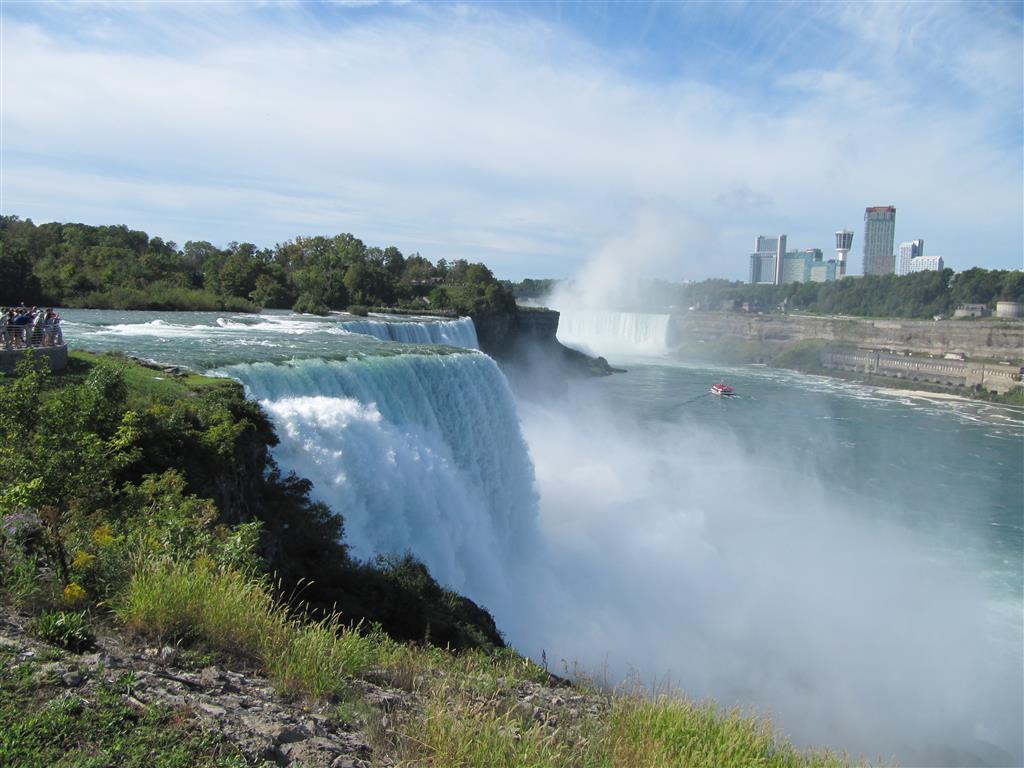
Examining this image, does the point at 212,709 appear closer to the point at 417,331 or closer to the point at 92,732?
the point at 92,732

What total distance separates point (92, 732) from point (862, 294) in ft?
363

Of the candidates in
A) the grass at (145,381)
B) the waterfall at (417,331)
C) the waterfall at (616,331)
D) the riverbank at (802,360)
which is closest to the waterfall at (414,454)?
the grass at (145,381)

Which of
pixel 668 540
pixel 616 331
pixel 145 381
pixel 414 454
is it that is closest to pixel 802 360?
pixel 616 331

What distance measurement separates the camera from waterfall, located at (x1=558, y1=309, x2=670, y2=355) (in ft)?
249

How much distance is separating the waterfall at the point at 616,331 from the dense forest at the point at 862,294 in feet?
91.5

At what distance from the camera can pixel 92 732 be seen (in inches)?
124

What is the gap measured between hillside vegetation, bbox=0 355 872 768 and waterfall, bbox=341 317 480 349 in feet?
59.2

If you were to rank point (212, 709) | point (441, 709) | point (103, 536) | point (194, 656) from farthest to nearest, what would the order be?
point (103, 536) < point (194, 656) < point (441, 709) < point (212, 709)

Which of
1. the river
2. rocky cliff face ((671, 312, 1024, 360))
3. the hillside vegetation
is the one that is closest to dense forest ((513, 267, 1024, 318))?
rocky cliff face ((671, 312, 1024, 360))

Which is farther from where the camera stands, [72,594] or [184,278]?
[184,278]

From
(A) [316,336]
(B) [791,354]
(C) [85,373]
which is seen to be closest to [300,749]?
(C) [85,373]

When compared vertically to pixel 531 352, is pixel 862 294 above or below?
above

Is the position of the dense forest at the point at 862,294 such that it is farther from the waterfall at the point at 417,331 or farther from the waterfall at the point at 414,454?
the waterfall at the point at 414,454

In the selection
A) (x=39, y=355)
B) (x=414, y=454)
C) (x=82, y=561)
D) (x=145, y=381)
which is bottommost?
(x=414, y=454)
